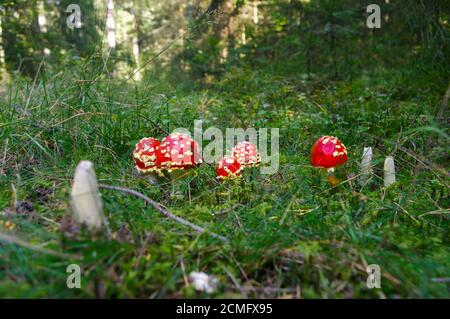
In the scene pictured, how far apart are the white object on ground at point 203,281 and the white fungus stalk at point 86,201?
509 millimetres

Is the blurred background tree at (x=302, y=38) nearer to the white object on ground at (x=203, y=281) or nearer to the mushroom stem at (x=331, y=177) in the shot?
the mushroom stem at (x=331, y=177)

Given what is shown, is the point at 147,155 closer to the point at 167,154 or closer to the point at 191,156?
the point at 167,154

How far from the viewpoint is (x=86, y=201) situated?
1.78 m

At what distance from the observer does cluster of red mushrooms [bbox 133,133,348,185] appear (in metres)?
2.90

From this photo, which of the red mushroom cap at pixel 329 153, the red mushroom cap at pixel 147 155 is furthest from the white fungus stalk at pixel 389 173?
the red mushroom cap at pixel 147 155

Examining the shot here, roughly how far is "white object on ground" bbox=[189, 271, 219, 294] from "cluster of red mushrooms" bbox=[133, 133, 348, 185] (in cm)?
132

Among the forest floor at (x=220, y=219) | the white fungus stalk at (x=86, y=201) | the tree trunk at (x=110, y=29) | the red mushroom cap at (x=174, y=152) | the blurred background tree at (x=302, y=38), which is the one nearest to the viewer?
the forest floor at (x=220, y=219)

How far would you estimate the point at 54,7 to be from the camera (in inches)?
528

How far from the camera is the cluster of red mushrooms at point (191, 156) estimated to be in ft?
9.52

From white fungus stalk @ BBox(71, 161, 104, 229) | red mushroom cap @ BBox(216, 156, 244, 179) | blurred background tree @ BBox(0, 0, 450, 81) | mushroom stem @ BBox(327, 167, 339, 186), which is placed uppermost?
blurred background tree @ BBox(0, 0, 450, 81)

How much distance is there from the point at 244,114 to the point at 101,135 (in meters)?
1.96

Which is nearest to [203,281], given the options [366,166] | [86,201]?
[86,201]

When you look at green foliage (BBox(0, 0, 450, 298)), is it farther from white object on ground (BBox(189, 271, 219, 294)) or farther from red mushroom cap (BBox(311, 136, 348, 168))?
red mushroom cap (BBox(311, 136, 348, 168))

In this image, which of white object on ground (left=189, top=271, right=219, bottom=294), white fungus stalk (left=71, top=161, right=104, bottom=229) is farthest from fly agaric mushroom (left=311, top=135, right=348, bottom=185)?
white fungus stalk (left=71, top=161, right=104, bottom=229)
